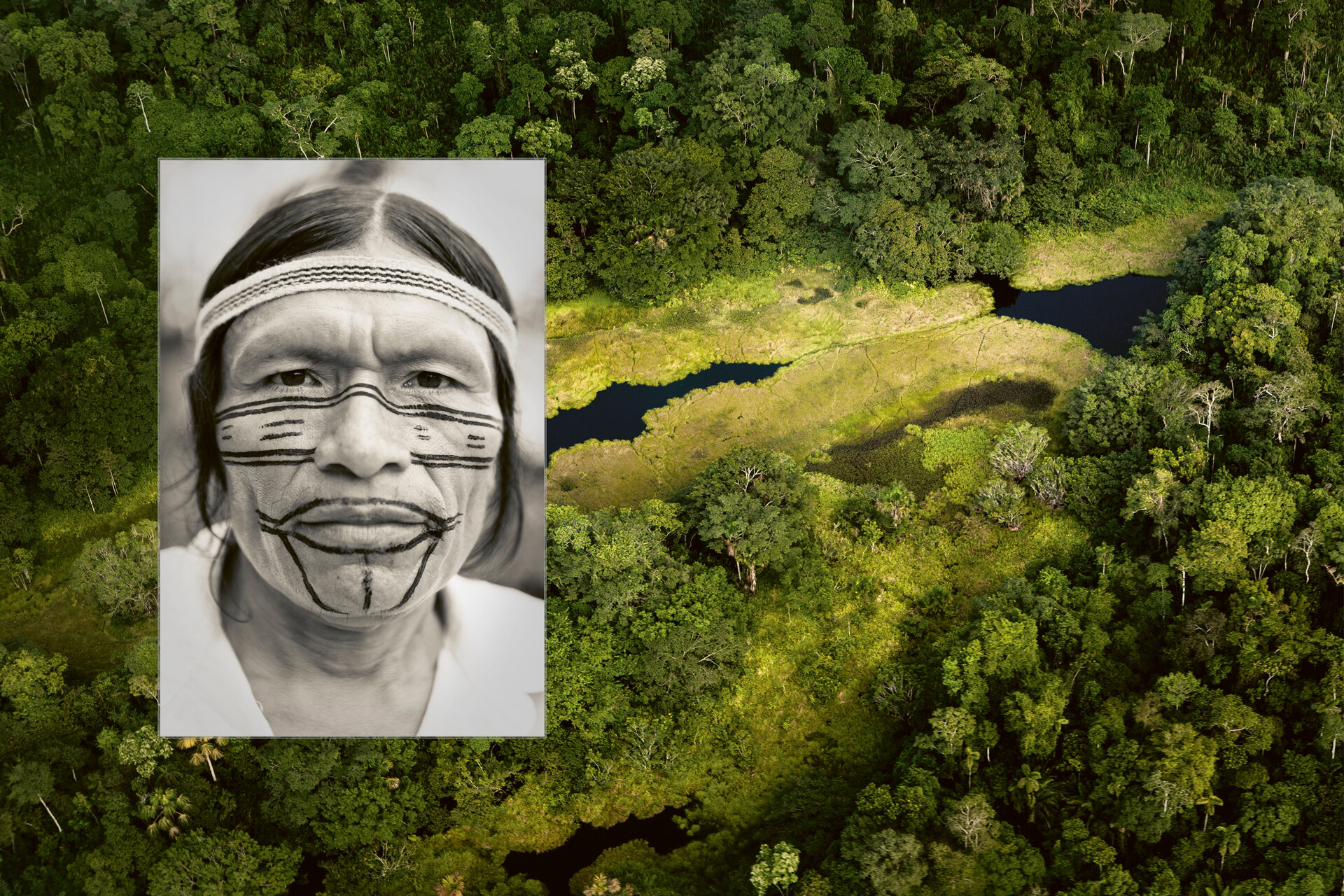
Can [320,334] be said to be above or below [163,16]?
below

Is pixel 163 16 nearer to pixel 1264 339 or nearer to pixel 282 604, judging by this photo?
pixel 282 604

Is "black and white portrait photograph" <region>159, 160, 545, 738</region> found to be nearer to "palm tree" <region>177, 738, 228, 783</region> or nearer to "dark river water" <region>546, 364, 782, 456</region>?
"palm tree" <region>177, 738, 228, 783</region>

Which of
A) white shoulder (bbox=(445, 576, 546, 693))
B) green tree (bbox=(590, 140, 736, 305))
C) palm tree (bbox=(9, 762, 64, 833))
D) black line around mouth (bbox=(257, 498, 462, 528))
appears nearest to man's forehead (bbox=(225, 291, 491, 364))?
black line around mouth (bbox=(257, 498, 462, 528))

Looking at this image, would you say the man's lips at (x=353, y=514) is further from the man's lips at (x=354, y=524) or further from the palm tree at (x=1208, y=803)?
the palm tree at (x=1208, y=803)

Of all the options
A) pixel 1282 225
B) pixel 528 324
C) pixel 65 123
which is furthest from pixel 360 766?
pixel 1282 225

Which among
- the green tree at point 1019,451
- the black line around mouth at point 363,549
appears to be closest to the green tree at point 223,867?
the black line around mouth at point 363,549

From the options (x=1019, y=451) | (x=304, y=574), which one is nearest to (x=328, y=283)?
(x=304, y=574)

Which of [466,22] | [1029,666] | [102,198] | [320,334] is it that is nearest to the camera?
[320,334]
